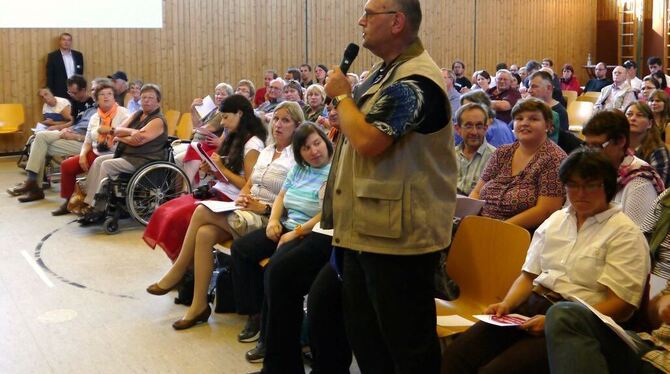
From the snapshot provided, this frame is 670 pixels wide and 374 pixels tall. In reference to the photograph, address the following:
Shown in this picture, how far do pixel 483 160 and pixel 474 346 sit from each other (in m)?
1.67

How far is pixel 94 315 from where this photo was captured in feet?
13.1

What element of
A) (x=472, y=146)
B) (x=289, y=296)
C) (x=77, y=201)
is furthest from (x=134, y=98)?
(x=289, y=296)

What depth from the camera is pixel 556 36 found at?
52.2 ft

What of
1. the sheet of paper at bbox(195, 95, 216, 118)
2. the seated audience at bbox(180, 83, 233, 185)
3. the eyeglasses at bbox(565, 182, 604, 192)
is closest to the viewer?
the eyeglasses at bbox(565, 182, 604, 192)

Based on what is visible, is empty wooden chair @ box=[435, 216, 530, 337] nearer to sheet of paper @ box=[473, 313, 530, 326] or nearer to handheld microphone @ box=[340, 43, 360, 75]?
sheet of paper @ box=[473, 313, 530, 326]

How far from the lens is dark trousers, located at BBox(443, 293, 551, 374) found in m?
2.20

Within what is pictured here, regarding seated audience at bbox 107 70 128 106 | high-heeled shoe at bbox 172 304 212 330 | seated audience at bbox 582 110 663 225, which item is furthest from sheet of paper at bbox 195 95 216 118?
seated audience at bbox 582 110 663 225

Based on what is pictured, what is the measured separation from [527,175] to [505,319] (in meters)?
0.99

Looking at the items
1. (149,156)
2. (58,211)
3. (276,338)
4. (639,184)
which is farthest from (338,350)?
(58,211)

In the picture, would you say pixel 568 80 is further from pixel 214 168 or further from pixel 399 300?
pixel 399 300

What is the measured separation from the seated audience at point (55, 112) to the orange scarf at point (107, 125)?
6.68 ft

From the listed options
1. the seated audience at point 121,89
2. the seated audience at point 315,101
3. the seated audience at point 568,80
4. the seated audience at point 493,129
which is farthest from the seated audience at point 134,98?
the seated audience at point 568,80

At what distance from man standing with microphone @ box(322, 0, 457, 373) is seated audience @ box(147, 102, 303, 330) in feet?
5.88

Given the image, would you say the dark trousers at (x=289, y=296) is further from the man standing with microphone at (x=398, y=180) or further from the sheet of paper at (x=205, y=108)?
the sheet of paper at (x=205, y=108)
